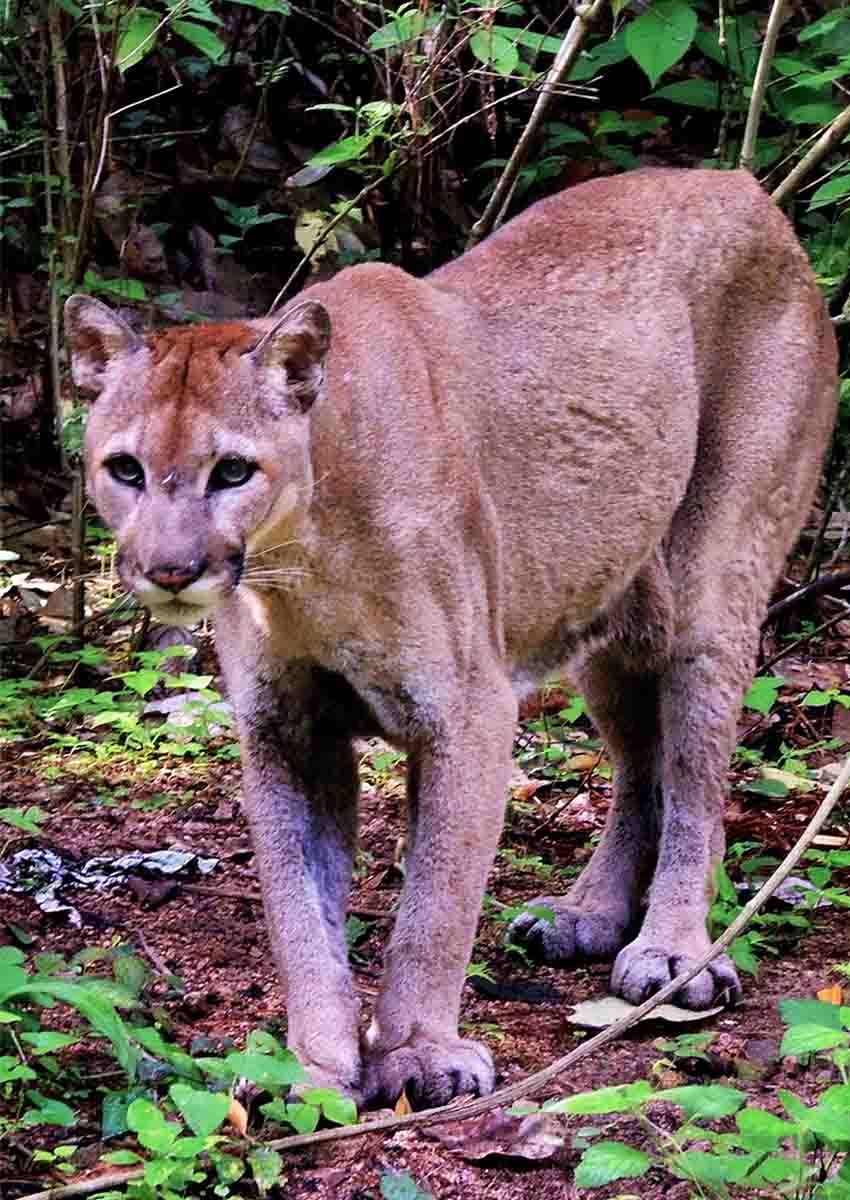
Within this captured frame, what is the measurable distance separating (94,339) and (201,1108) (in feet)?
5.83

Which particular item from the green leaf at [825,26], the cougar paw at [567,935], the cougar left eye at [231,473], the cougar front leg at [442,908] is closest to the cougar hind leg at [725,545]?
the cougar paw at [567,935]

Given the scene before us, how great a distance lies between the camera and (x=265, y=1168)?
3350 millimetres

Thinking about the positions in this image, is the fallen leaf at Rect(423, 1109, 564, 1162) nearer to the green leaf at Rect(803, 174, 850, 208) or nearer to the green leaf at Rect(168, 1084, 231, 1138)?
the green leaf at Rect(168, 1084, 231, 1138)

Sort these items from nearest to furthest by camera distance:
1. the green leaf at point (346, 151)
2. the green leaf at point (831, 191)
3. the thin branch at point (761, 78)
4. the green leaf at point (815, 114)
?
1. the green leaf at point (831, 191)
2. the green leaf at point (346, 151)
3. the thin branch at point (761, 78)
4. the green leaf at point (815, 114)

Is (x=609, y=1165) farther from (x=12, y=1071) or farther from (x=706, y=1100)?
(x=12, y=1071)

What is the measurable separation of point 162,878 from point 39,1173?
1.89 metres

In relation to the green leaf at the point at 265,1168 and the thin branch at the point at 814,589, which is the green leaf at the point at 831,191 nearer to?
the thin branch at the point at 814,589

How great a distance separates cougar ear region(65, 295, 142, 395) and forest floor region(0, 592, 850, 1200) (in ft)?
4.59

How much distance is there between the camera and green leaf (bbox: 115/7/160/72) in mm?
5734

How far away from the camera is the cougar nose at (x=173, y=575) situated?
363 cm

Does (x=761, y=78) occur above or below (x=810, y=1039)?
above

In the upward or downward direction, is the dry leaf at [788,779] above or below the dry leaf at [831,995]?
below

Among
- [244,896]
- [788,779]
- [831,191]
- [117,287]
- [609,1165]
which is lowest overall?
[788,779]

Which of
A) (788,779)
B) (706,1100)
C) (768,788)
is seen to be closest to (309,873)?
(706,1100)
